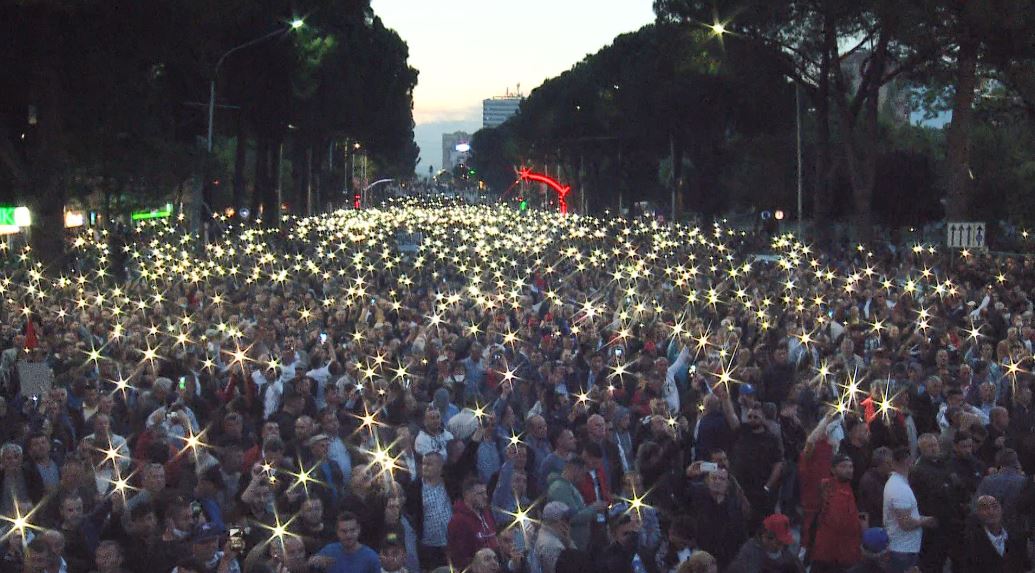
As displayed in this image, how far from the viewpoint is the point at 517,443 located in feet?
31.9

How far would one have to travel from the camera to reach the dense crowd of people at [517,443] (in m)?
7.70

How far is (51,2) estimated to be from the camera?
26.2 m

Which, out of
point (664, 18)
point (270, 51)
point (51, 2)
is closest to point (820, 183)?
point (664, 18)

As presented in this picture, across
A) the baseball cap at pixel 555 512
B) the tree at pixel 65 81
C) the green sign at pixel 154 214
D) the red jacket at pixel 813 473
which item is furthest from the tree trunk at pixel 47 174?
the green sign at pixel 154 214

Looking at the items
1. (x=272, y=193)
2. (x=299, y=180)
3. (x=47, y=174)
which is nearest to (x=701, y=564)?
(x=47, y=174)

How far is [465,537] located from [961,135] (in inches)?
1111

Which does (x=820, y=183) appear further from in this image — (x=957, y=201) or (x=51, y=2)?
(x=51, y=2)

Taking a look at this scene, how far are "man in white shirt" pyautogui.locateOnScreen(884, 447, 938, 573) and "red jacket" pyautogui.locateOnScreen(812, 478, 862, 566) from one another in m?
0.20

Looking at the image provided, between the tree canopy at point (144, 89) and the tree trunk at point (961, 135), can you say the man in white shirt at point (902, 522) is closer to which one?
the tree canopy at point (144, 89)

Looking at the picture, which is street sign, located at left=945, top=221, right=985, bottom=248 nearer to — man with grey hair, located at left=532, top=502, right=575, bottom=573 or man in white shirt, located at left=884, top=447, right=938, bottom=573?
man in white shirt, located at left=884, top=447, right=938, bottom=573

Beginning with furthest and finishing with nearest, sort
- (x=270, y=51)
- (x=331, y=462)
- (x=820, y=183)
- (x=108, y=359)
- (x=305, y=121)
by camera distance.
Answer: (x=305, y=121), (x=270, y=51), (x=820, y=183), (x=108, y=359), (x=331, y=462)

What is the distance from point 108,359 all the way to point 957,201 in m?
24.0

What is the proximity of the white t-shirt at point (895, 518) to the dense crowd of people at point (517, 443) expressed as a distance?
0.06 ft

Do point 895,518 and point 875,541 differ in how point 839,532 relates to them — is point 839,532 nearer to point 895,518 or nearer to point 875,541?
point 895,518
